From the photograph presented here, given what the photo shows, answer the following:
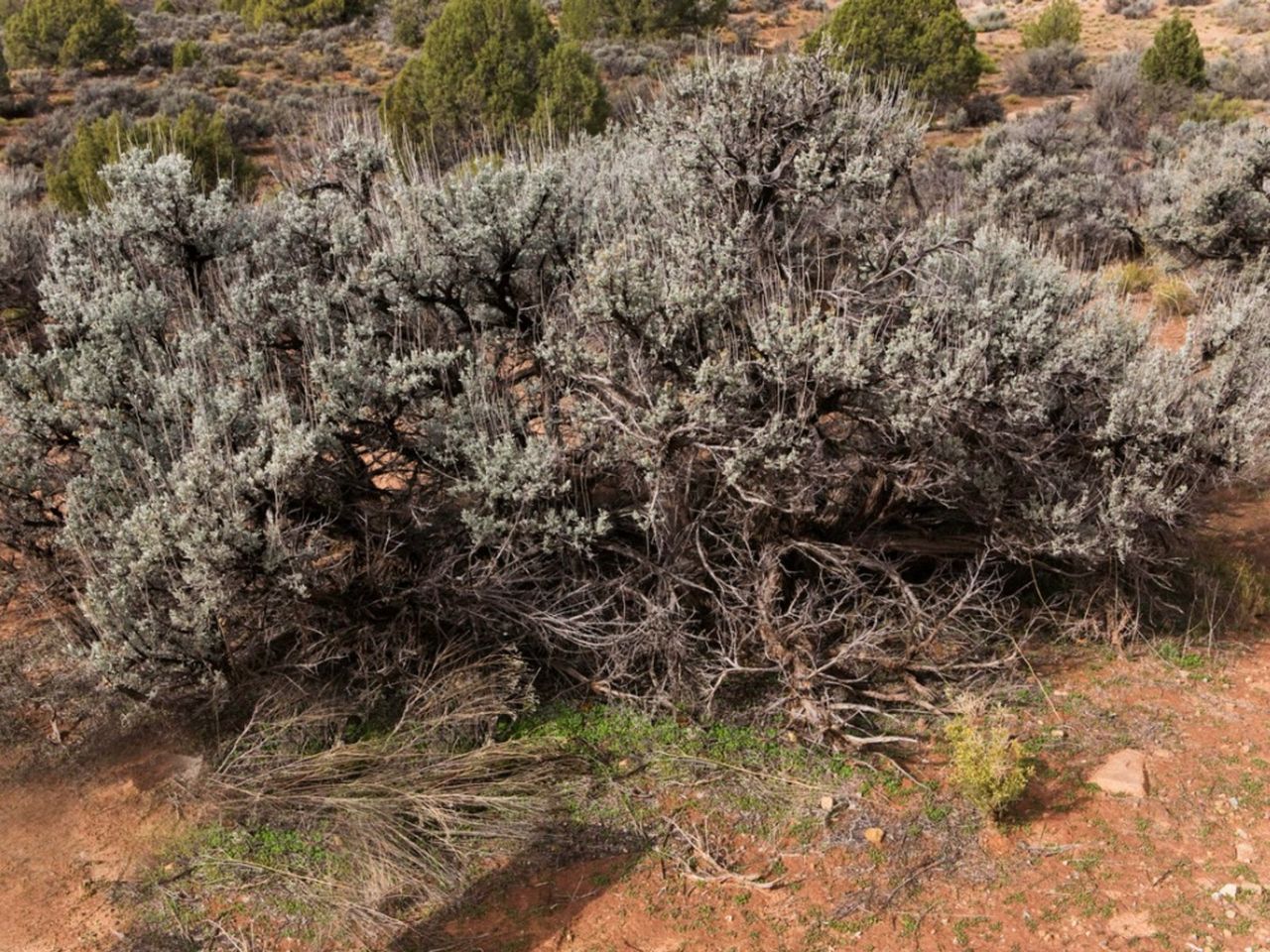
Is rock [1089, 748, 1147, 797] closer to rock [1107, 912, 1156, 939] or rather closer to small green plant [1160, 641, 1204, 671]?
rock [1107, 912, 1156, 939]

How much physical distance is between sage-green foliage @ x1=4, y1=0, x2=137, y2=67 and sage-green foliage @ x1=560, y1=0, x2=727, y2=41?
12.0 meters

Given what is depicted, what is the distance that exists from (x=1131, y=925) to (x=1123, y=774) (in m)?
0.98

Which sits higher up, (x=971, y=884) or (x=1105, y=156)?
(x=1105, y=156)

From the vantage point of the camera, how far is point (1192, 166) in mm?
14188

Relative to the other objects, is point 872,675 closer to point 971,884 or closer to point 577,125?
point 971,884

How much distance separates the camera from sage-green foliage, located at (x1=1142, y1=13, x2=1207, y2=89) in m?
24.1

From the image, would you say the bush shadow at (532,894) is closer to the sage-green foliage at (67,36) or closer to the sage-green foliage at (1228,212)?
the sage-green foliage at (1228,212)

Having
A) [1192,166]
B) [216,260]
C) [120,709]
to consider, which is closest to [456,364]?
[216,260]

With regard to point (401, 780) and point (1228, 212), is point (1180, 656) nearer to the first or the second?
point (401, 780)

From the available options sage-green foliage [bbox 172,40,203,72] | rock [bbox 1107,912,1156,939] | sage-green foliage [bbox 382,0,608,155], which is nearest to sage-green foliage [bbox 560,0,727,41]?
sage-green foliage [bbox 382,0,608,155]

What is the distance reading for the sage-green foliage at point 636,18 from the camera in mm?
28672

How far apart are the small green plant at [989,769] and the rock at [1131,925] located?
0.65 meters

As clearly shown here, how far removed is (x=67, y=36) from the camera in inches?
1036

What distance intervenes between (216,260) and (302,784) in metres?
3.72
